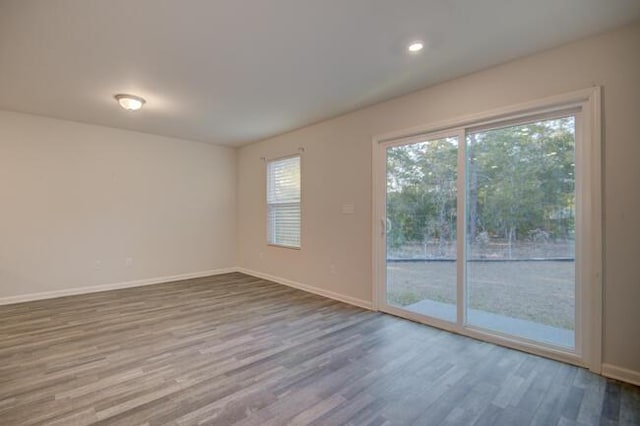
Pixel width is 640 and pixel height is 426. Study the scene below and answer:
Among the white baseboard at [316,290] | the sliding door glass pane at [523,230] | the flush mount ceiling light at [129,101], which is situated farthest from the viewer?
the white baseboard at [316,290]

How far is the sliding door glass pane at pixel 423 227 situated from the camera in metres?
3.27

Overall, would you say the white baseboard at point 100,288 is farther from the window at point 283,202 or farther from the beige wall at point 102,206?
the window at point 283,202

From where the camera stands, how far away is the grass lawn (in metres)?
2.62

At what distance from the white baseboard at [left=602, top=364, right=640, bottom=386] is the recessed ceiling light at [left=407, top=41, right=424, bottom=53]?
2.80 metres

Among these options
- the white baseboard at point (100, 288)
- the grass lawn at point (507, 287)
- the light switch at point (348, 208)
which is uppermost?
the light switch at point (348, 208)

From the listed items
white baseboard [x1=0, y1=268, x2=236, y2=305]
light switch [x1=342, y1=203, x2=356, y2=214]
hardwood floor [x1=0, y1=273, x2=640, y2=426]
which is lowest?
hardwood floor [x1=0, y1=273, x2=640, y2=426]

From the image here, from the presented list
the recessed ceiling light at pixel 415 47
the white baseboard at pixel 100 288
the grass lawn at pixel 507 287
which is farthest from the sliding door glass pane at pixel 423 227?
the white baseboard at pixel 100 288

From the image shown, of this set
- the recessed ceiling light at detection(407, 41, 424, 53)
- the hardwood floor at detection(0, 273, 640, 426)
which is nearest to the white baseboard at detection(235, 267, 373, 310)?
the hardwood floor at detection(0, 273, 640, 426)

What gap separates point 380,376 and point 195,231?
15.2ft

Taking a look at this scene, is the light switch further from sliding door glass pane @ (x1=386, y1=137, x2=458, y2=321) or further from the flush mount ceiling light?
the flush mount ceiling light

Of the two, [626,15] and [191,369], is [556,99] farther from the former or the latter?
[191,369]

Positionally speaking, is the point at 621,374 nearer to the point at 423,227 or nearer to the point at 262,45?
the point at 423,227

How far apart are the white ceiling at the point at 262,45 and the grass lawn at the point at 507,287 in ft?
6.16

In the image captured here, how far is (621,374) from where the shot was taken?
225 centimetres
